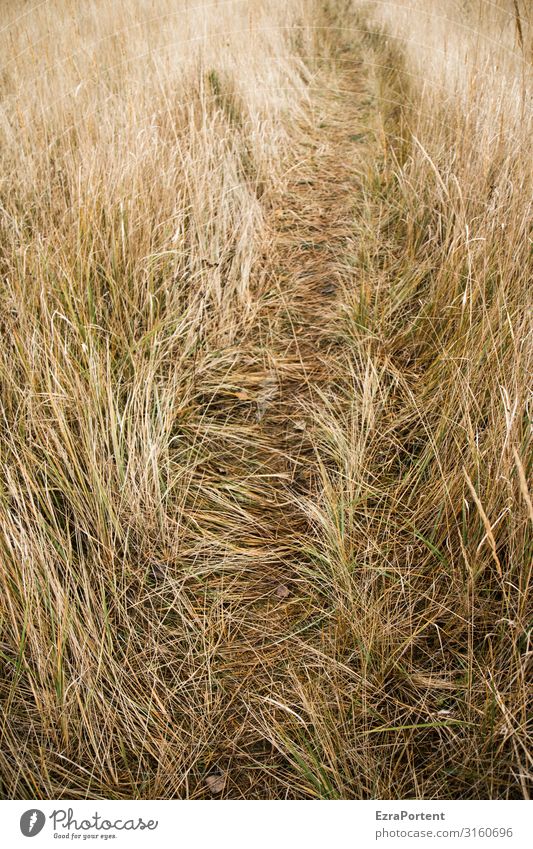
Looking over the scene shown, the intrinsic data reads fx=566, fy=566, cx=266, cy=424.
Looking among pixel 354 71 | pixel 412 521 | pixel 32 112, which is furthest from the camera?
pixel 354 71

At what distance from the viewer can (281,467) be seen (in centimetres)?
167

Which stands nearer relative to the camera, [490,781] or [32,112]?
[490,781]

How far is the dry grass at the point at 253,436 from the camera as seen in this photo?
1069mm

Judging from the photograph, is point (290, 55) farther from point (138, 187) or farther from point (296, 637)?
point (296, 637)

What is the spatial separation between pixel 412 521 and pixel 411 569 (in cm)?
13

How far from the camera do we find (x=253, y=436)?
5.80 ft

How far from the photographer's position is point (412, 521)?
1390 millimetres

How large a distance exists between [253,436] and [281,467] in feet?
0.51

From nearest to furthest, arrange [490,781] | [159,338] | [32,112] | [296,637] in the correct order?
[490,781], [296,637], [159,338], [32,112]

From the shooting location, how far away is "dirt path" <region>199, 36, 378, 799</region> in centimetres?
112

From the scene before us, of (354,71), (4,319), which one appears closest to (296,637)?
(4,319)

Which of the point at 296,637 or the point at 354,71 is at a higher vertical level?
the point at 354,71

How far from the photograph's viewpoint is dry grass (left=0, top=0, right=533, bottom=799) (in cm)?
107

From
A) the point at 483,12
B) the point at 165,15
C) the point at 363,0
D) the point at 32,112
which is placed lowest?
the point at 32,112
